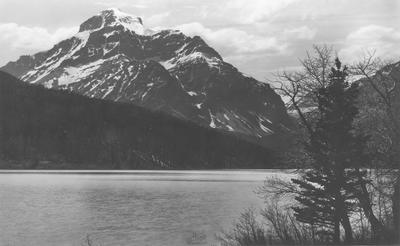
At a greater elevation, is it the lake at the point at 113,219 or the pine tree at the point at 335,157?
the pine tree at the point at 335,157

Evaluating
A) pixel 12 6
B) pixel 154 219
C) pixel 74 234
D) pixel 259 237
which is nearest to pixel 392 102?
pixel 259 237

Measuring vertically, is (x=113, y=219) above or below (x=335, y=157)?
below

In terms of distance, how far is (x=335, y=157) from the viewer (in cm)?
2862

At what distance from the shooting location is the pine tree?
28.3 m

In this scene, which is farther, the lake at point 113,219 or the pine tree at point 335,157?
the lake at point 113,219

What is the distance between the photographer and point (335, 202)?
2866cm

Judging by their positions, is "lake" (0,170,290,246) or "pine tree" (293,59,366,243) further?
"lake" (0,170,290,246)

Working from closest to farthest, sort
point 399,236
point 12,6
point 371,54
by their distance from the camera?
point 399,236, point 371,54, point 12,6

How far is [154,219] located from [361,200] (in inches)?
1003

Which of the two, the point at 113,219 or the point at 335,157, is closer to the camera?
the point at 335,157

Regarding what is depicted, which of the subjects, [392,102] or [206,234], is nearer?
[392,102]

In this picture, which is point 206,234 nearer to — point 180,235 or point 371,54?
point 180,235

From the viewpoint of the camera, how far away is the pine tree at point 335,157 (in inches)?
1113

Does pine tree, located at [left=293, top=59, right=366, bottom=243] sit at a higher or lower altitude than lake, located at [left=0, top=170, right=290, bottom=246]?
higher
